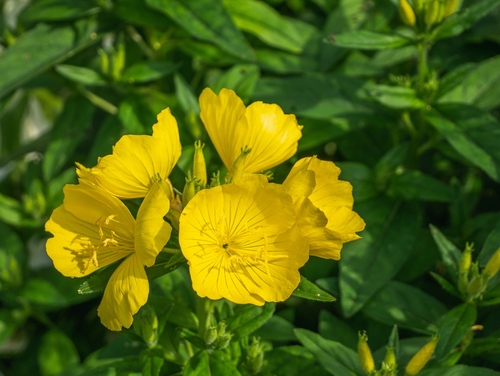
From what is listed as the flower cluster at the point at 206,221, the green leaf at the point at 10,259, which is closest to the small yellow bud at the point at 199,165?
the flower cluster at the point at 206,221

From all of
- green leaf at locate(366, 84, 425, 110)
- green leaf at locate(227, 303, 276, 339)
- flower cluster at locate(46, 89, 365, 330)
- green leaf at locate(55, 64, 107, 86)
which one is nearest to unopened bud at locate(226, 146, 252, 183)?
flower cluster at locate(46, 89, 365, 330)

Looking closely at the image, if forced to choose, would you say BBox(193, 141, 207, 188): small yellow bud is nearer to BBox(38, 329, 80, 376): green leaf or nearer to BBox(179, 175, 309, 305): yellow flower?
BBox(179, 175, 309, 305): yellow flower

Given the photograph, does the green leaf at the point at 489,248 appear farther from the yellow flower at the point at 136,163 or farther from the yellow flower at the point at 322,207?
the yellow flower at the point at 136,163

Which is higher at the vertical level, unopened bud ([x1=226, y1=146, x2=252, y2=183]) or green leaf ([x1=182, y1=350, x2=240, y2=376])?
unopened bud ([x1=226, y1=146, x2=252, y2=183])

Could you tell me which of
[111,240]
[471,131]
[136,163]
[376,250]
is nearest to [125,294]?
[111,240]

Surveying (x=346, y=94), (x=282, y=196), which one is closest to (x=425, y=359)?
(x=282, y=196)

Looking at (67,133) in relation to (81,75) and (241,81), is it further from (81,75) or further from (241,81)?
(241,81)
